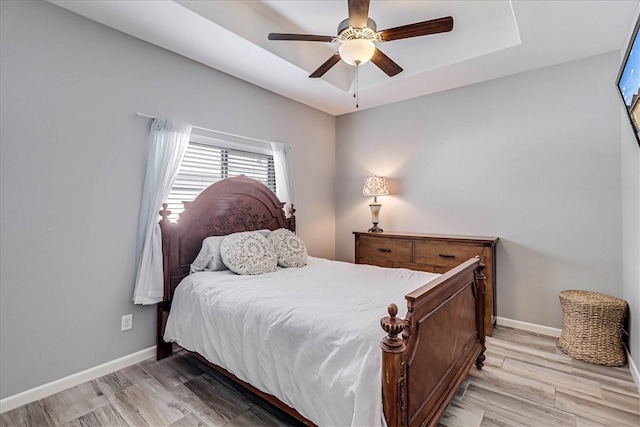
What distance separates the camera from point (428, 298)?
153 cm

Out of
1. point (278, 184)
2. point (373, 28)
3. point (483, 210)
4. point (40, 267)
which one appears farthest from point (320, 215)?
point (40, 267)

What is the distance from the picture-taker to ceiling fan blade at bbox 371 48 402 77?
7.63 feet

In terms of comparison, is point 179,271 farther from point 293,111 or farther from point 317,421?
point 293,111

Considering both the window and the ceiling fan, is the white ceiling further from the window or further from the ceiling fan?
the window

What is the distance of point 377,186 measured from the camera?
12.9ft

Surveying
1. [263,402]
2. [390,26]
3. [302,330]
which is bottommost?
[263,402]

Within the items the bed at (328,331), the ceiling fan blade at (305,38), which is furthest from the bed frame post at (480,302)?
the ceiling fan blade at (305,38)

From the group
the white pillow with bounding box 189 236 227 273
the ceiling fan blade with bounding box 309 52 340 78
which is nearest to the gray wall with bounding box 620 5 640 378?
the ceiling fan blade with bounding box 309 52 340 78

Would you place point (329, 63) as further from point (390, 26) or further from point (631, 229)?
point (631, 229)

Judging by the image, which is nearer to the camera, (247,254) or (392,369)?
(392,369)

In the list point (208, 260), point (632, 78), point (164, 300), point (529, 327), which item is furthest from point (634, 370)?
point (164, 300)

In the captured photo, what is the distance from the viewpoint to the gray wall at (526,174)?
9.07 ft

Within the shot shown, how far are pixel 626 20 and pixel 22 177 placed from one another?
436cm

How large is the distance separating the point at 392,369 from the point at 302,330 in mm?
522
